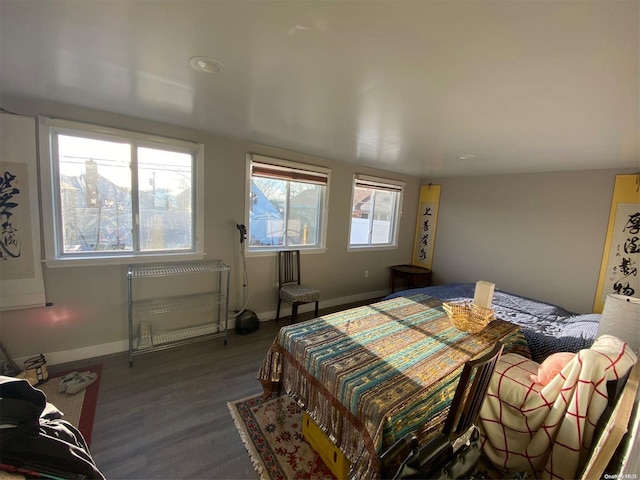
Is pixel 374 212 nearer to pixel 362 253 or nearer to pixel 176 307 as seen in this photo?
pixel 362 253

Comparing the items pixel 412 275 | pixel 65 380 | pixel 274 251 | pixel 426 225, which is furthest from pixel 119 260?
pixel 426 225

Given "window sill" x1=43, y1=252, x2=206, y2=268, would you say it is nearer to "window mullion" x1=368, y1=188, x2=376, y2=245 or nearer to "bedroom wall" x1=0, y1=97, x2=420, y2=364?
"bedroom wall" x1=0, y1=97, x2=420, y2=364

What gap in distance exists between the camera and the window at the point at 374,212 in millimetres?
4422

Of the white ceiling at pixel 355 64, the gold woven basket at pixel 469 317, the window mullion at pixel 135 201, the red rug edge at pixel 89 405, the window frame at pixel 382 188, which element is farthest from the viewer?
the window frame at pixel 382 188

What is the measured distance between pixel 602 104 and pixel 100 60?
2896 millimetres

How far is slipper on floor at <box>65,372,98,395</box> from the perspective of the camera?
2.07m

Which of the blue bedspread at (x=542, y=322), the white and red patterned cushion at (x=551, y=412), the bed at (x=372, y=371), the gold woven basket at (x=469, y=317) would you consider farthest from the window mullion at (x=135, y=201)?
the blue bedspread at (x=542, y=322)

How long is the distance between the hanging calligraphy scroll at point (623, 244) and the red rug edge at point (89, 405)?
5.14 metres

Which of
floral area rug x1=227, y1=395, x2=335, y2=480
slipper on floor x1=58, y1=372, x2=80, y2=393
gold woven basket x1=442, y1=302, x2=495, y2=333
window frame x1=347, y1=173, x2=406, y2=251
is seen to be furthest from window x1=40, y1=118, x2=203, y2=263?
gold woven basket x1=442, y1=302, x2=495, y2=333

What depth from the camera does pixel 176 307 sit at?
283 cm

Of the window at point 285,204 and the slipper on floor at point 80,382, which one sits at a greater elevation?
the window at point 285,204

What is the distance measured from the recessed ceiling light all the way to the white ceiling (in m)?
0.04

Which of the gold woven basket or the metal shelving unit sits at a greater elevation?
the gold woven basket

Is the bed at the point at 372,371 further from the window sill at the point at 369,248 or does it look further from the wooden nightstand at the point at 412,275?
the wooden nightstand at the point at 412,275
